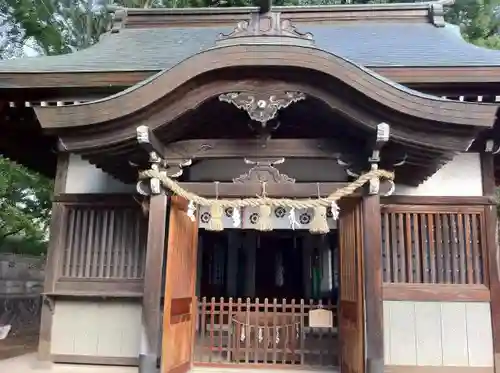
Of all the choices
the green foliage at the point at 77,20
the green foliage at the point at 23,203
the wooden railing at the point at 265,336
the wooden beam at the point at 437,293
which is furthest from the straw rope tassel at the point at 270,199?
the green foliage at the point at 77,20

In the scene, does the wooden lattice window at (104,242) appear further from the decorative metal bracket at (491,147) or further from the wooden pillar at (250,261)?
the wooden pillar at (250,261)

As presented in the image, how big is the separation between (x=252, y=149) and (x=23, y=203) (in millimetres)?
11804

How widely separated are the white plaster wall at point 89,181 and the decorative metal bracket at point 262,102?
85.6 inches

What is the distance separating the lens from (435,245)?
5.59 meters

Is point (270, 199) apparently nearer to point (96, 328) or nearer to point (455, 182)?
point (455, 182)

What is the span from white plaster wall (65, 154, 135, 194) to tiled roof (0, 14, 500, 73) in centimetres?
126

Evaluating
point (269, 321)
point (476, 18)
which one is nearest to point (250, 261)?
point (269, 321)

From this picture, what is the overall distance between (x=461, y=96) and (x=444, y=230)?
1.55 m

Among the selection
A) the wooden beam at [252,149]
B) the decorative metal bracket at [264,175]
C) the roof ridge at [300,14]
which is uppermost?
the roof ridge at [300,14]

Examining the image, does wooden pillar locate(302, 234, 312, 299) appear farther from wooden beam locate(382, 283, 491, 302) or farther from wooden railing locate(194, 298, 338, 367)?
wooden beam locate(382, 283, 491, 302)

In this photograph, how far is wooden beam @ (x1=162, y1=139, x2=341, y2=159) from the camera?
5.04 m

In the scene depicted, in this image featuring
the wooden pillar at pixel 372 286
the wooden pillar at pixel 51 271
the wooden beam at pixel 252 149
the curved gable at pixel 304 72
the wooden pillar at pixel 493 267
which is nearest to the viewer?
the curved gable at pixel 304 72

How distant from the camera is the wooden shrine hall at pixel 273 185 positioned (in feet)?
15.2

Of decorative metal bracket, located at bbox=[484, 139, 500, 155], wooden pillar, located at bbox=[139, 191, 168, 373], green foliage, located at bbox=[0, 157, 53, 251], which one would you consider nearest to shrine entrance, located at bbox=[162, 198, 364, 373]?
wooden pillar, located at bbox=[139, 191, 168, 373]
